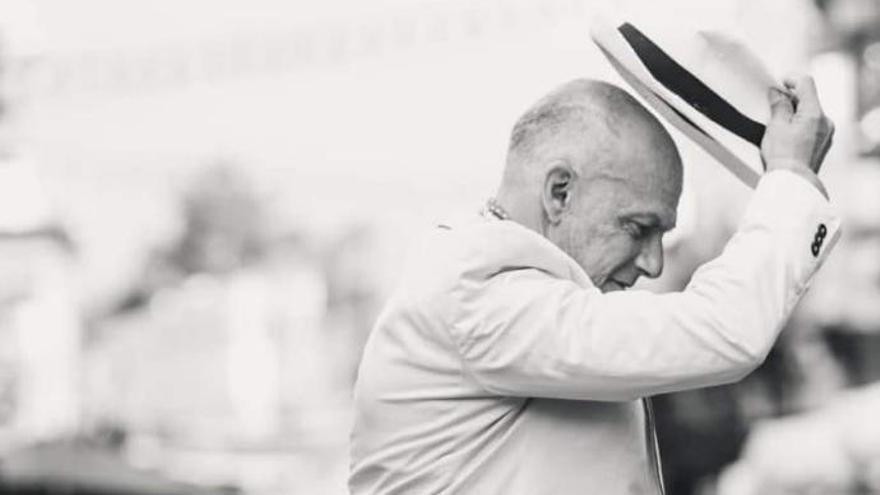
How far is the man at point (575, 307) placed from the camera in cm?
221

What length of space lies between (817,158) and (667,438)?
12463mm

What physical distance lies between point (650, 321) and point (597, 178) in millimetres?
190

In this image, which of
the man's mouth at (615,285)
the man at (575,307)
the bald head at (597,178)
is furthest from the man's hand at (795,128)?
the man's mouth at (615,285)

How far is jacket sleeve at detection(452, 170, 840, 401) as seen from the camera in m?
2.20

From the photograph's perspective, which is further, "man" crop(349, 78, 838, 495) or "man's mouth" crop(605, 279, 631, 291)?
"man's mouth" crop(605, 279, 631, 291)

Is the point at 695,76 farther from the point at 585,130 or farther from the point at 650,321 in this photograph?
the point at 650,321

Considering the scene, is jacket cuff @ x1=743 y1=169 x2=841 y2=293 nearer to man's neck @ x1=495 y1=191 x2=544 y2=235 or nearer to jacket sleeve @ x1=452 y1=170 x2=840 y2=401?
jacket sleeve @ x1=452 y1=170 x2=840 y2=401

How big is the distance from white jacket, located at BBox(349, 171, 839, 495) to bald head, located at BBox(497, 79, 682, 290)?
0.16ft

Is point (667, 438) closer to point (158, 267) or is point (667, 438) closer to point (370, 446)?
point (370, 446)

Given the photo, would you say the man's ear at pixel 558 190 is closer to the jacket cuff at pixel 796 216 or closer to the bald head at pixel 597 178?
the bald head at pixel 597 178

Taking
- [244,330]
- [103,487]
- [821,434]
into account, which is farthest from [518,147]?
[244,330]

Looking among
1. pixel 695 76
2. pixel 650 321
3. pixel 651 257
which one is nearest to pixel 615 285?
pixel 651 257

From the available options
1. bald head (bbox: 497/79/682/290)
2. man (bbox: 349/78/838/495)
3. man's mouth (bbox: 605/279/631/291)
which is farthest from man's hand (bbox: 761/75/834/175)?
man's mouth (bbox: 605/279/631/291)

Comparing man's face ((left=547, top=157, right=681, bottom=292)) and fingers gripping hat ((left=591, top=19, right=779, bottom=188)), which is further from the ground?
fingers gripping hat ((left=591, top=19, right=779, bottom=188))
